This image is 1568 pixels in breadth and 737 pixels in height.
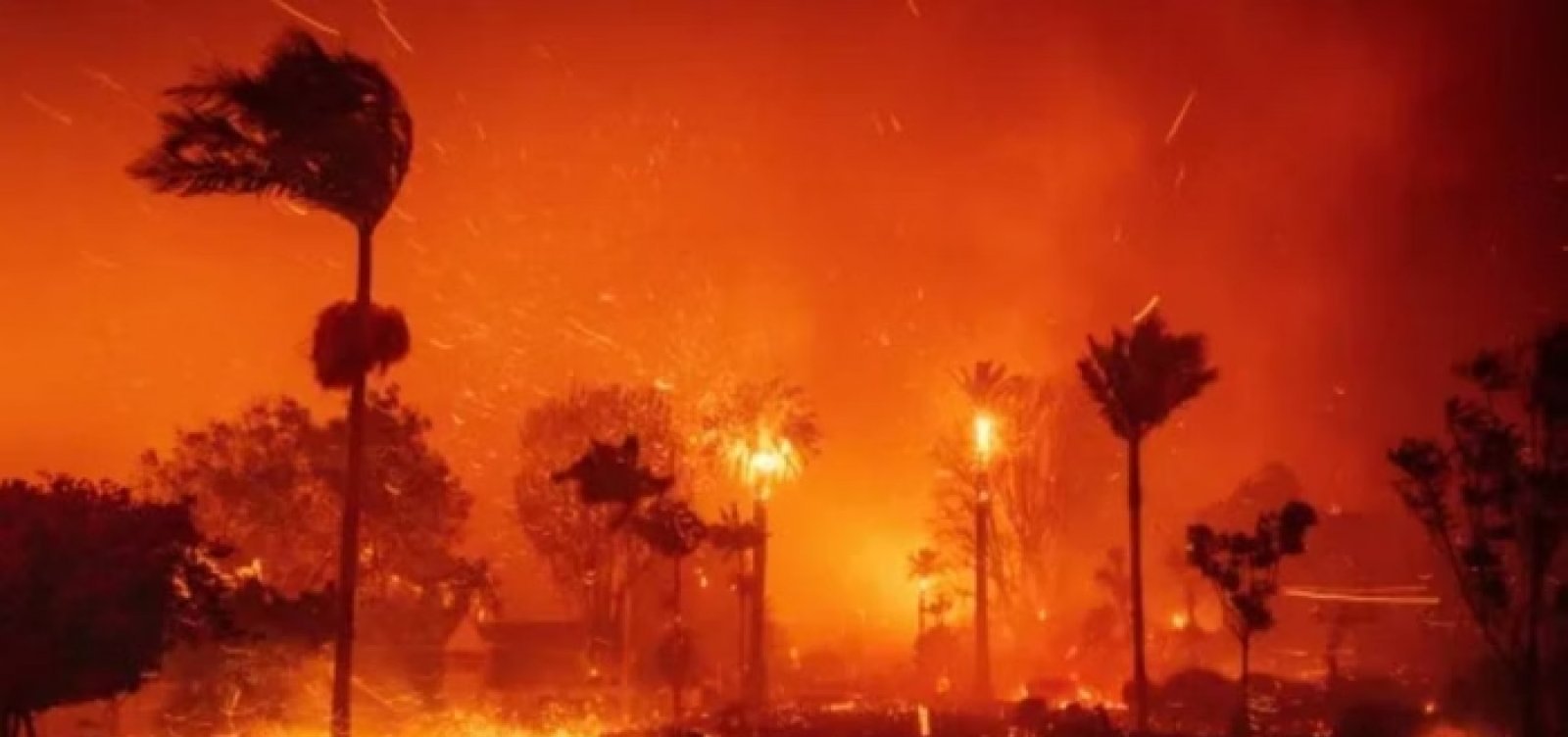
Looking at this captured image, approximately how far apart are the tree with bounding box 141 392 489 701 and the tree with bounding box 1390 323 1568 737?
39.9 meters

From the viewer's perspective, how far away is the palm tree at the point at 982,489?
210 feet

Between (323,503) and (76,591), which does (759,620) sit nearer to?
(323,503)

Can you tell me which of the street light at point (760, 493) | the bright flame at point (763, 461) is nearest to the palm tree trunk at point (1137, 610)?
the street light at point (760, 493)

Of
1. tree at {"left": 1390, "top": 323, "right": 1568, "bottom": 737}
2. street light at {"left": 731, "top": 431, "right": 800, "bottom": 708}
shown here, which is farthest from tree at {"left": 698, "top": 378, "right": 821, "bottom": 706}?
tree at {"left": 1390, "top": 323, "right": 1568, "bottom": 737}

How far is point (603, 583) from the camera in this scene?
77.1 meters

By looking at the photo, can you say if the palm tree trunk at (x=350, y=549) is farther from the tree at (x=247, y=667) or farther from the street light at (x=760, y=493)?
the street light at (x=760, y=493)

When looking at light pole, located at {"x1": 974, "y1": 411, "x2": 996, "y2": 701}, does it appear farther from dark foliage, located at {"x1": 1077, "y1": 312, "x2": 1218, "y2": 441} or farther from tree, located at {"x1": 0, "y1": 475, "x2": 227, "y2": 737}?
tree, located at {"x1": 0, "y1": 475, "x2": 227, "y2": 737}

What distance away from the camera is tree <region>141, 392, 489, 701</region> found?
213 ft

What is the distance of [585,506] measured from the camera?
249 ft

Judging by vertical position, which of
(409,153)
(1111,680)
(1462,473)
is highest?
Answer: (409,153)

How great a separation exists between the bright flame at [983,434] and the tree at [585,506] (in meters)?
14.5

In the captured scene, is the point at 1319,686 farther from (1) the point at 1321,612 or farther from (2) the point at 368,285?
(2) the point at 368,285

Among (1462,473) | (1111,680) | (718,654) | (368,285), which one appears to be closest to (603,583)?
(718,654)

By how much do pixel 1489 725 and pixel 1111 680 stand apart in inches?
1319
